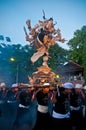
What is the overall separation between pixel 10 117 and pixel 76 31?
1368 inches

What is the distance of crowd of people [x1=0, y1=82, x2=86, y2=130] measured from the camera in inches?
289

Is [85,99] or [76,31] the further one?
[76,31]

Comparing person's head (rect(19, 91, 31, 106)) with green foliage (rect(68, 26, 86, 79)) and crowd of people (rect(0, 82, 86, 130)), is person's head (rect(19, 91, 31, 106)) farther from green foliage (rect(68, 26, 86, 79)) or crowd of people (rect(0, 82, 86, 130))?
green foliage (rect(68, 26, 86, 79))

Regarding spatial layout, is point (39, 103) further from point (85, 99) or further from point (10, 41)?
point (10, 41)

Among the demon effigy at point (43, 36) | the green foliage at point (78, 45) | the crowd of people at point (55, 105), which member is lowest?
the crowd of people at point (55, 105)

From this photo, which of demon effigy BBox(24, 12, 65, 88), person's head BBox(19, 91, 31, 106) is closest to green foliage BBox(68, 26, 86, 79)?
demon effigy BBox(24, 12, 65, 88)

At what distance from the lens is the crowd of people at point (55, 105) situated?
7.35 m

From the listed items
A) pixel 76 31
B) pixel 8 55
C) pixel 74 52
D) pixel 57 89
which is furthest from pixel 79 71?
pixel 57 89

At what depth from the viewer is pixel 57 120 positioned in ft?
24.1

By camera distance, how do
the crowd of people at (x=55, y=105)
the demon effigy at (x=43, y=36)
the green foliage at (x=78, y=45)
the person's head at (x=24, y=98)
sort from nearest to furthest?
the crowd of people at (x=55, y=105) < the person's head at (x=24, y=98) < the demon effigy at (x=43, y=36) < the green foliage at (x=78, y=45)

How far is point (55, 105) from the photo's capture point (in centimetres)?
739

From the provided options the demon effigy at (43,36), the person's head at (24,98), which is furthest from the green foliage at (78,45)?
the person's head at (24,98)

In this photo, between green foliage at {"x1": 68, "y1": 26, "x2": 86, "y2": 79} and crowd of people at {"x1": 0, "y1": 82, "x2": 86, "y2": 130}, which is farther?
green foliage at {"x1": 68, "y1": 26, "x2": 86, "y2": 79}

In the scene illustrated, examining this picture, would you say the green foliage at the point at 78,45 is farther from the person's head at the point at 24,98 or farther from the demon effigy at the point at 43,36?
the person's head at the point at 24,98
